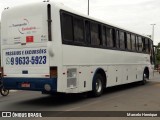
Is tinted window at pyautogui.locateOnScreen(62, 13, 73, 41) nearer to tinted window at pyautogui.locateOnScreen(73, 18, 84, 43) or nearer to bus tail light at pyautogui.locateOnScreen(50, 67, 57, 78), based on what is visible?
tinted window at pyautogui.locateOnScreen(73, 18, 84, 43)

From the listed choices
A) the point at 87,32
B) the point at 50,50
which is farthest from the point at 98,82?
the point at 50,50

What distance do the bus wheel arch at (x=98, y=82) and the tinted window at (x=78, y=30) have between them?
1.81m

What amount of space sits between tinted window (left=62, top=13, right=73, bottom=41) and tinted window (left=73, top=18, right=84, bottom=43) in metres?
0.34

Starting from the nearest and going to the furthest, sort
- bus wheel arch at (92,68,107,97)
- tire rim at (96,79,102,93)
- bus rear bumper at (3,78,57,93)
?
1. bus rear bumper at (3,78,57,93)
2. bus wheel arch at (92,68,107,97)
3. tire rim at (96,79,102,93)

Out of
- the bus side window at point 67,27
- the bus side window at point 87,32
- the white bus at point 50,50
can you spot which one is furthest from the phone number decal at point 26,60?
the bus side window at point 87,32

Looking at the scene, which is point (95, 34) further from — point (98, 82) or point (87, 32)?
point (98, 82)

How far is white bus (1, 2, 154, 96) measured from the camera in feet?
35.9

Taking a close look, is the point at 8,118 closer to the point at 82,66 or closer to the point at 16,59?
the point at 16,59

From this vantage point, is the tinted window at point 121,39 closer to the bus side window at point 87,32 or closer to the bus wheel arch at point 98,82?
the bus wheel arch at point 98,82

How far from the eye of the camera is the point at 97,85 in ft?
45.2

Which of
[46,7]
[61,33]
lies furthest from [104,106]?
[46,7]

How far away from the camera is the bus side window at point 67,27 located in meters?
11.3

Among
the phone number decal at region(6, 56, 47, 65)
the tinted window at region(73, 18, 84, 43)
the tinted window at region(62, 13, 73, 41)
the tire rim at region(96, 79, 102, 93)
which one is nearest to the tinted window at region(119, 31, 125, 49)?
the tire rim at region(96, 79, 102, 93)

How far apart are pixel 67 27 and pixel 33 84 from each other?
2280 mm
